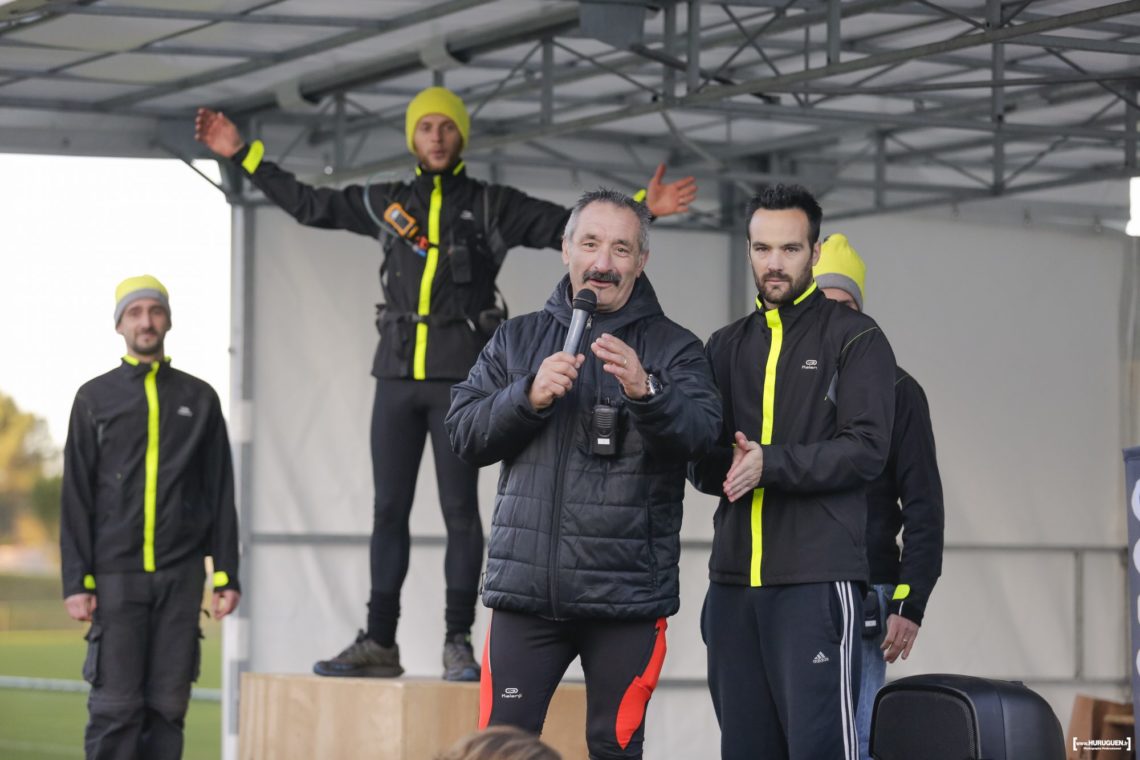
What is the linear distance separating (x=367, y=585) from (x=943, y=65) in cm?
440

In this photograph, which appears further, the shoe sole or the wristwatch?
the shoe sole

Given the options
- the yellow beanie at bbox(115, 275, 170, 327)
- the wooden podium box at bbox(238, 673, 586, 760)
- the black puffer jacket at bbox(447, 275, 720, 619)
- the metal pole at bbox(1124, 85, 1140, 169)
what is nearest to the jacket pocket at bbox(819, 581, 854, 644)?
the black puffer jacket at bbox(447, 275, 720, 619)

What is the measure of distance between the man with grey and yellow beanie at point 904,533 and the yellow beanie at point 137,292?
2575mm

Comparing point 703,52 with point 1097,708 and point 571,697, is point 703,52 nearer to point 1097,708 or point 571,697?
point 1097,708

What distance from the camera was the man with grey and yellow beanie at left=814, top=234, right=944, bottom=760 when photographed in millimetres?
4477

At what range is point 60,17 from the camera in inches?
309

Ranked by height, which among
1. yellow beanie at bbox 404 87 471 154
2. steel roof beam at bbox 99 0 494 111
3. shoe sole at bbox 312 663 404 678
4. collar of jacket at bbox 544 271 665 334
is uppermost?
steel roof beam at bbox 99 0 494 111

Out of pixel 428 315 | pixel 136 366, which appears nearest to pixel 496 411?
pixel 428 315

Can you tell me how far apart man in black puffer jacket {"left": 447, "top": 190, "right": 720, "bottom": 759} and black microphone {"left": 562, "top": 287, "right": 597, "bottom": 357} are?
0.05 meters

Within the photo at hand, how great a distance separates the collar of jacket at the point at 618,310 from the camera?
12.1ft

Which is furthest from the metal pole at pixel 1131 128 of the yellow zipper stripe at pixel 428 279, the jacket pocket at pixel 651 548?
the jacket pocket at pixel 651 548

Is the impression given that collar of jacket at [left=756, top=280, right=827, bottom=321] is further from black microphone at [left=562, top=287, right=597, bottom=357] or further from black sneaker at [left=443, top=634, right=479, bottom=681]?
black sneaker at [left=443, top=634, right=479, bottom=681]

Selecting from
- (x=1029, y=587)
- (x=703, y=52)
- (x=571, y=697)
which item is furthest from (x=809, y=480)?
(x=1029, y=587)

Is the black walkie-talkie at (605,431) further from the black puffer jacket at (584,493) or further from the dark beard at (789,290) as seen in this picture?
the dark beard at (789,290)
